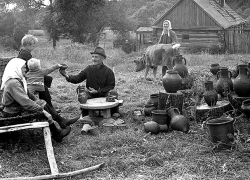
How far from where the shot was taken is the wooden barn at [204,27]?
75.2 feet

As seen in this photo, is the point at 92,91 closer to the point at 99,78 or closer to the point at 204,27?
the point at 99,78

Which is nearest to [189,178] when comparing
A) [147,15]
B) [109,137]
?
[109,137]

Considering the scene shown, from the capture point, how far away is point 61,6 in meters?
25.5

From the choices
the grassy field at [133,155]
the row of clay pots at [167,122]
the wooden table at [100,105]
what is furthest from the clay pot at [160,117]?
the wooden table at [100,105]

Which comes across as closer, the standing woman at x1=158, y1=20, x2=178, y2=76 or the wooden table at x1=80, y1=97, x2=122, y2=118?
the wooden table at x1=80, y1=97, x2=122, y2=118

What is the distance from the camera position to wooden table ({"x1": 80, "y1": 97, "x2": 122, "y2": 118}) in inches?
257

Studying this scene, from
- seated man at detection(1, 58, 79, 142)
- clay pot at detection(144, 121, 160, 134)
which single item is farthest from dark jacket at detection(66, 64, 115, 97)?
seated man at detection(1, 58, 79, 142)

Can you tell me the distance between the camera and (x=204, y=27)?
24.8 metres

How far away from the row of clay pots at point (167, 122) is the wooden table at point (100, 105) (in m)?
0.91

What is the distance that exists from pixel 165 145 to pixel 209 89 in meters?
1.64

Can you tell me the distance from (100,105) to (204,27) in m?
19.8

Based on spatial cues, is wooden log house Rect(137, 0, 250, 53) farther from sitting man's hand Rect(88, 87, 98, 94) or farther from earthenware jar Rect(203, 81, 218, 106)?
sitting man's hand Rect(88, 87, 98, 94)

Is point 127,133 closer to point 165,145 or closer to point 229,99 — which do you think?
point 165,145

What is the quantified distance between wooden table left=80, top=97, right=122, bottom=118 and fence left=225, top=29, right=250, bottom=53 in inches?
686
